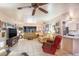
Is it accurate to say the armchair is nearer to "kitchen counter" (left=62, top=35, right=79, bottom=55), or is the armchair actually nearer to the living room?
the living room

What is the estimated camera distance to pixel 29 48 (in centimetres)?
206

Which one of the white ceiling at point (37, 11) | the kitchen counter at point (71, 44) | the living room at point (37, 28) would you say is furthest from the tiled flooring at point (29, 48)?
the white ceiling at point (37, 11)

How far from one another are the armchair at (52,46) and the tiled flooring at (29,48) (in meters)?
0.08

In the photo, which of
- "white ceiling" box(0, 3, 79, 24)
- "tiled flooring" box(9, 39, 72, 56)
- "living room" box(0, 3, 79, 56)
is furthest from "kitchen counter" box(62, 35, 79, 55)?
"white ceiling" box(0, 3, 79, 24)

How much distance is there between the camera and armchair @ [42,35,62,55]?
206cm

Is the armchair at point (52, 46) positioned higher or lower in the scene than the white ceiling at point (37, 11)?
lower

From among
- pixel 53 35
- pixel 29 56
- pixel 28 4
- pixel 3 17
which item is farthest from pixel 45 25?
pixel 3 17

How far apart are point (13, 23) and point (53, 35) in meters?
0.81

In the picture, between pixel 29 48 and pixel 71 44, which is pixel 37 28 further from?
pixel 71 44

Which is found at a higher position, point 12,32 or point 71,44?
point 12,32

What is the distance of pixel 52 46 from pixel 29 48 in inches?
18.1

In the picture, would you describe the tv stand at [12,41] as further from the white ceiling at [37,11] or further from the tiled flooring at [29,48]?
the white ceiling at [37,11]

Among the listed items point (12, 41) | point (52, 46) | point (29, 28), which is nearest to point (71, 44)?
point (52, 46)

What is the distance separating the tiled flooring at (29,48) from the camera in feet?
6.69
